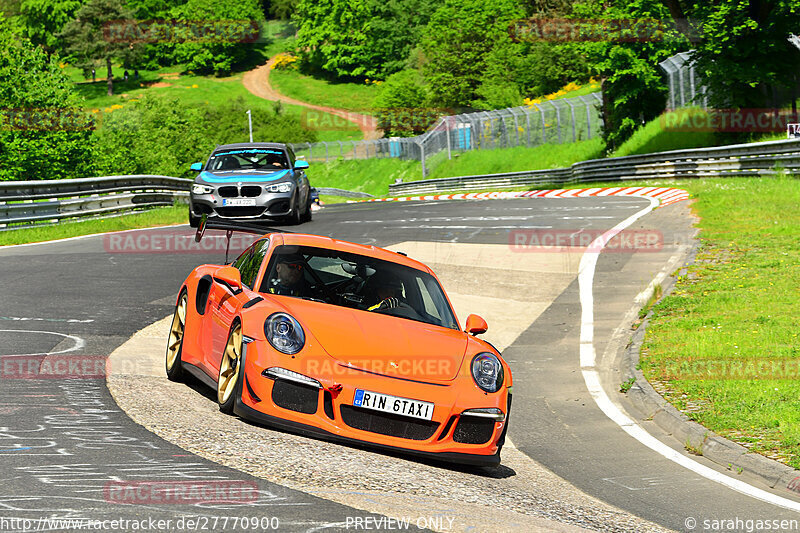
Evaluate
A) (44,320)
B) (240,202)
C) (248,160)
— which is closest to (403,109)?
(248,160)

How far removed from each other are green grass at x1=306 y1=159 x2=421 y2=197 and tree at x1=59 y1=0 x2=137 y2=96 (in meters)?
56.2

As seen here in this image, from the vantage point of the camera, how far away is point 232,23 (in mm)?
149375

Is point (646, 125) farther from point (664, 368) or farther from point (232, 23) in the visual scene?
point (232, 23)

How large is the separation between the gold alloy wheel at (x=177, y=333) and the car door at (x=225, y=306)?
0.73 metres

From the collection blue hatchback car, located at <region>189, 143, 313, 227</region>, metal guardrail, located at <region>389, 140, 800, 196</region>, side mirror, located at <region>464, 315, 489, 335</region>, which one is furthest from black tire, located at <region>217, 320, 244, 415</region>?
metal guardrail, located at <region>389, 140, 800, 196</region>

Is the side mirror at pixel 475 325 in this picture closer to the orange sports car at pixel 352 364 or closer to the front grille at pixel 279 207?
the orange sports car at pixel 352 364

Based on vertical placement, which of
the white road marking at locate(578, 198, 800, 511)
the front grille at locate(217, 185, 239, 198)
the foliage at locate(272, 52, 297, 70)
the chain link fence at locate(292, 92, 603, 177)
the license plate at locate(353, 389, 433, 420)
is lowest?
the white road marking at locate(578, 198, 800, 511)

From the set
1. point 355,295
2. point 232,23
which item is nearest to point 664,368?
point 355,295

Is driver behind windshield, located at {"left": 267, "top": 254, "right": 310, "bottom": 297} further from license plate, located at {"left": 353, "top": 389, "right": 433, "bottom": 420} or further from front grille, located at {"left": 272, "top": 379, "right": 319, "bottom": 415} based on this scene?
license plate, located at {"left": 353, "top": 389, "right": 433, "bottom": 420}

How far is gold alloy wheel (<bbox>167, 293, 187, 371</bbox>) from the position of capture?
8844mm

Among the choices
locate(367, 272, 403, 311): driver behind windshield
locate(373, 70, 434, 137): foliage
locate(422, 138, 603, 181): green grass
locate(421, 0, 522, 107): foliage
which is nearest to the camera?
locate(367, 272, 403, 311): driver behind windshield

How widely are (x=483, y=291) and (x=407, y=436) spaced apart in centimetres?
957

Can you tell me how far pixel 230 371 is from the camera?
285 inches

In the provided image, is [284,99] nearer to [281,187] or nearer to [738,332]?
[281,187]
